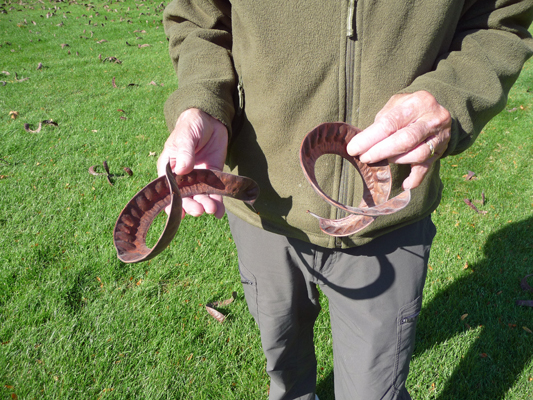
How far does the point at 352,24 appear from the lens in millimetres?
1452

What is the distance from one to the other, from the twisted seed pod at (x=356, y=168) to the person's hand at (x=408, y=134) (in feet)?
0.46

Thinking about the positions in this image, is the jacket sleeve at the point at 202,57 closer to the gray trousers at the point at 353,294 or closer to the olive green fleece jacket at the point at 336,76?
the olive green fleece jacket at the point at 336,76

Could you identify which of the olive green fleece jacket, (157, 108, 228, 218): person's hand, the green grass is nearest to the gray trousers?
the olive green fleece jacket

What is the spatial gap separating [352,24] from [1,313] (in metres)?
3.42

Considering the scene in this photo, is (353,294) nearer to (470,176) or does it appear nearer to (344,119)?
(344,119)

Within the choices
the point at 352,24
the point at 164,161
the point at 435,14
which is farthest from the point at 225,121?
the point at 435,14

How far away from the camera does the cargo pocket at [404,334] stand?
180 cm

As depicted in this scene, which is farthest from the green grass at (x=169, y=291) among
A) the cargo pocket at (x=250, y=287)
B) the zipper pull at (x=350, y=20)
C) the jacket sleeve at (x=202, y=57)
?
the zipper pull at (x=350, y=20)

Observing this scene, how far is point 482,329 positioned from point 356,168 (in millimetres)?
2427

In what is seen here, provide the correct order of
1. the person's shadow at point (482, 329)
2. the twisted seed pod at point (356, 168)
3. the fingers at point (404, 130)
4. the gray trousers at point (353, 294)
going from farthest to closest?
the person's shadow at point (482, 329), the gray trousers at point (353, 294), the twisted seed pod at point (356, 168), the fingers at point (404, 130)

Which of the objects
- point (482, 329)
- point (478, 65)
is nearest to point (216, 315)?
point (482, 329)

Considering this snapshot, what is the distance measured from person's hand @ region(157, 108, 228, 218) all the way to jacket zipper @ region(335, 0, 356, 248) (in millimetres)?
516

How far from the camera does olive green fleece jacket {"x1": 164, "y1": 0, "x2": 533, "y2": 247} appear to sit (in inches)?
57.9

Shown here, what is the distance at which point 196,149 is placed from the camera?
1526 mm
